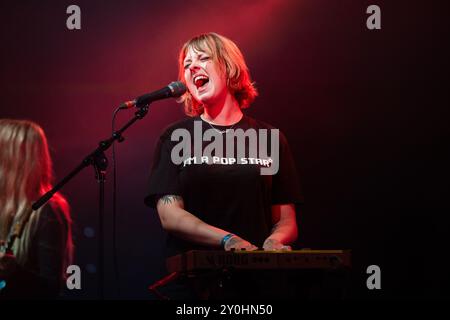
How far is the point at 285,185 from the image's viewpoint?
13.1 feet

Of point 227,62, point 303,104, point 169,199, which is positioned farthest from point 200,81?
point 303,104

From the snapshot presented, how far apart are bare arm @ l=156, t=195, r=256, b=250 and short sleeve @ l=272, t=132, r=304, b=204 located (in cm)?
55

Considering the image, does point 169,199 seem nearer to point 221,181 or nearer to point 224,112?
point 221,181

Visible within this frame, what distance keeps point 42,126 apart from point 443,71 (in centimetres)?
271

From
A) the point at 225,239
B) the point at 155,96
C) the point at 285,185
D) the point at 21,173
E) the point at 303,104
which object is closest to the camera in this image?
the point at 225,239

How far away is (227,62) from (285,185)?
2.63 feet

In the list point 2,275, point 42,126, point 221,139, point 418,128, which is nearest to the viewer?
point 2,275

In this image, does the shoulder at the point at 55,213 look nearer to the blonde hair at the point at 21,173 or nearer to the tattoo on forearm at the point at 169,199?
the blonde hair at the point at 21,173

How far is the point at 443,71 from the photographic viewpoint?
4727 millimetres

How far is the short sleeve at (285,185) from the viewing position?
157 inches

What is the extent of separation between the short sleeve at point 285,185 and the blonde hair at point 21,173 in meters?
1.19

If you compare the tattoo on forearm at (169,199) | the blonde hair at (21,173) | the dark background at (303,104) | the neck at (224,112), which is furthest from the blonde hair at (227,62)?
the blonde hair at (21,173)

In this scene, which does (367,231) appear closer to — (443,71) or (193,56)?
(443,71)
